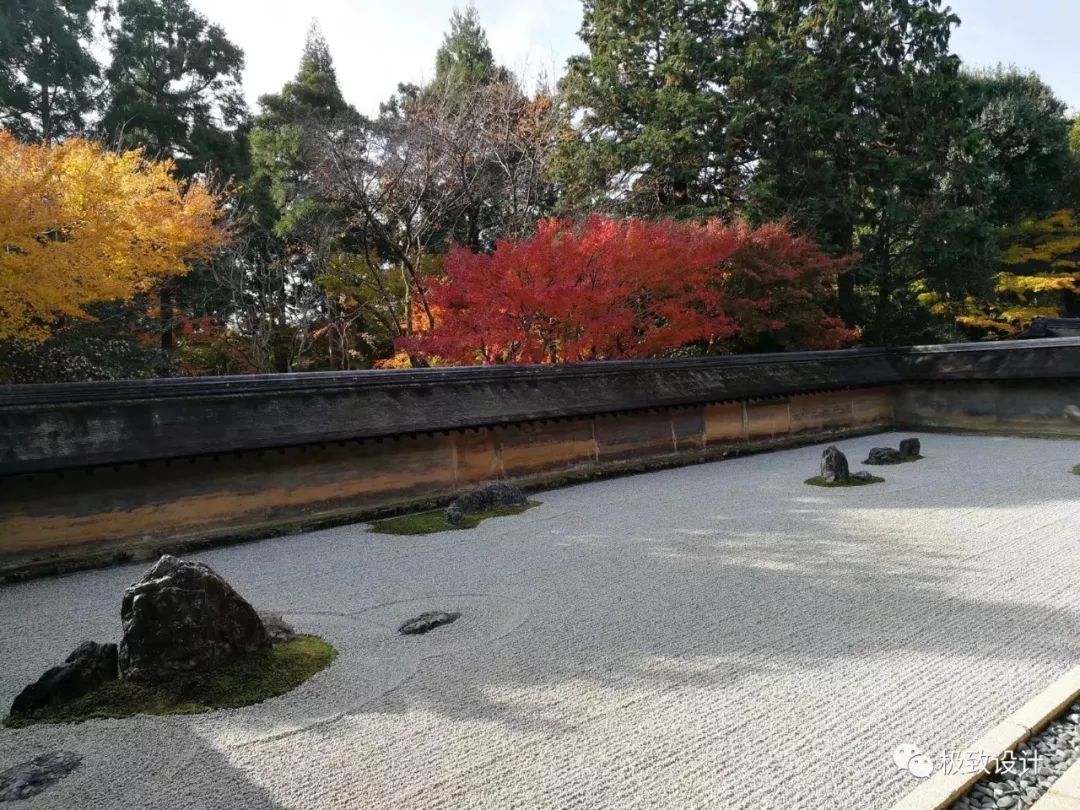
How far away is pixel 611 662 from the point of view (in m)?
3.61

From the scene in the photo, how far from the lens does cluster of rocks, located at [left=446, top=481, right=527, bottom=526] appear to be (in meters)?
7.78

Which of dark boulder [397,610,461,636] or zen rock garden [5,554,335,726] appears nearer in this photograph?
zen rock garden [5,554,335,726]

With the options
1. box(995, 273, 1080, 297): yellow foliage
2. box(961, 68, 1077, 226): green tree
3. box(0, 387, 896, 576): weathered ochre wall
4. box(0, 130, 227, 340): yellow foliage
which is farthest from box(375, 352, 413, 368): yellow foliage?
box(961, 68, 1077, 226): green tree

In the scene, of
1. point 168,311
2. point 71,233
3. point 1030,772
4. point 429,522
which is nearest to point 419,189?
point 168,311

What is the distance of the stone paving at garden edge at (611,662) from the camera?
2.60 meters

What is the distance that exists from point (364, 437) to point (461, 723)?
5174mm

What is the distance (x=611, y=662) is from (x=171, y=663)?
218 cm

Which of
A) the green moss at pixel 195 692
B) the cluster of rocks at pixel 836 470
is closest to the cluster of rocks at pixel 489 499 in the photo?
the cluster of rocks at pixel 836 470

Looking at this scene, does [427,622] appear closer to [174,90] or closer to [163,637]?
[163,637]

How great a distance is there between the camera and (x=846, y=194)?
61.2 feet

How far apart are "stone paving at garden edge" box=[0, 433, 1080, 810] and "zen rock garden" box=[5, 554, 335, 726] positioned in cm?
16

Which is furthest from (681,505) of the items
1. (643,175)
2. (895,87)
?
(895,87)

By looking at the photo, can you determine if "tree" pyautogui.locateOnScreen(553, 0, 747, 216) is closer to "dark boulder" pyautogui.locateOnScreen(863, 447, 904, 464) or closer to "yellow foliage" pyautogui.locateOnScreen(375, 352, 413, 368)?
"yellow foliage" pyautogui.locateOnScreen(375, 352, 413, 368)

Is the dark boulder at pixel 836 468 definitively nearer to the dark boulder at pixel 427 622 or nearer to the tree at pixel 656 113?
the dark boulder at pixel 427 622
